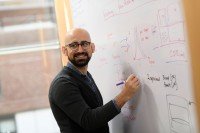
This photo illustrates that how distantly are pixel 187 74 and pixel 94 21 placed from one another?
1.10m

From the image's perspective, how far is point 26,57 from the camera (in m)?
3.63

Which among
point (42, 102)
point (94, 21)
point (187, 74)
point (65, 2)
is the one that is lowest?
point (42, 102)

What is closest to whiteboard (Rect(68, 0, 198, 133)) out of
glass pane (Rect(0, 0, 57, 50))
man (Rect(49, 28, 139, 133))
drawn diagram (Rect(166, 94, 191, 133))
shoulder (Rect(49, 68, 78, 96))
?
drawn diagram (Rect(166, 94, 191, 133))

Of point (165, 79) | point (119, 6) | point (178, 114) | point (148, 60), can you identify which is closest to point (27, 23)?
point (119, 6)

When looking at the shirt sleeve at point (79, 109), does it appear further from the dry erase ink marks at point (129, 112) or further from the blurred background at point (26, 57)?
the blurred background at point (26, 57)

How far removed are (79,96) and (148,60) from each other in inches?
15.9

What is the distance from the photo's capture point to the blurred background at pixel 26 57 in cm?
360

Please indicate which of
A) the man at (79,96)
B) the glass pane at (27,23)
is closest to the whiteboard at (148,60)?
the man at (79,96)

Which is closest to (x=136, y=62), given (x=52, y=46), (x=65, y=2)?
(x=65, y=2)

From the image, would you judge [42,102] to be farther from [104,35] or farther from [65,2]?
[104,35]

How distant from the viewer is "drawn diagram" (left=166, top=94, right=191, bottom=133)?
1.37 meters

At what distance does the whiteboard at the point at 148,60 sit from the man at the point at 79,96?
0.46 ft

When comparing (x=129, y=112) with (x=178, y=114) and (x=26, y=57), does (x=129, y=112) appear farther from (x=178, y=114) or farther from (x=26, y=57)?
(x=26, y=57)

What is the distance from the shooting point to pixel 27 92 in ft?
12.0
